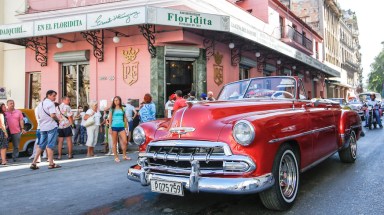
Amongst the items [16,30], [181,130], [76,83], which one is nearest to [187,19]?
[76,83]

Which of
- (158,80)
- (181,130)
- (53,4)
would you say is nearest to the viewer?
(181,130)

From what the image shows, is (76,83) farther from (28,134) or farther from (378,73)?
(378,73)

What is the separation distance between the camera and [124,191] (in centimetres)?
475

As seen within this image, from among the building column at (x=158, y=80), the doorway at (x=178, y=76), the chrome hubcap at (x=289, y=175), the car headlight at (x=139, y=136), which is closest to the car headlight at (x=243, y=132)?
the chrome hubcap at (x=289, y=175)

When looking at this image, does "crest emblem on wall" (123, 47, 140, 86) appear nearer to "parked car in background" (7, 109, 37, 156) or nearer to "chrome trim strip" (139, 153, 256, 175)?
"parked car in background" (7, 109, 37, 156)

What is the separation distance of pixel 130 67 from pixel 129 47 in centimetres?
81

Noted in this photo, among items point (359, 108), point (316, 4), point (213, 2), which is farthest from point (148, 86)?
point (316, 4)

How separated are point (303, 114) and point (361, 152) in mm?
4388

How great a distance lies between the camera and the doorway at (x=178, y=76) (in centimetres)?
1238

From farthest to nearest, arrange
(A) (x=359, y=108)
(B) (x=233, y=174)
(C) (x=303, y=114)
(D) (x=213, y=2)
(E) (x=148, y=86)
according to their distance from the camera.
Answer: (A) (x=359, y=108) < (D) (x=213, y=2) < (E) (x=148, y=86) < (C) (x=303, y=114) < (B) (x=233, y=174)

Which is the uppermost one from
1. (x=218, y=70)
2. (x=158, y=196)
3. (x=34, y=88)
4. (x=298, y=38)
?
(x=298, y=38)

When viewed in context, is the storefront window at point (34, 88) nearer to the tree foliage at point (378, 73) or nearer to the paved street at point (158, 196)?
the paved street at point (158, 196)

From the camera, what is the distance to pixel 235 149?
326cm

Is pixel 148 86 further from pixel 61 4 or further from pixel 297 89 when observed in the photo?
pixel 297 89
